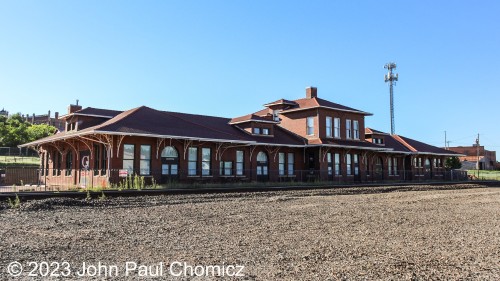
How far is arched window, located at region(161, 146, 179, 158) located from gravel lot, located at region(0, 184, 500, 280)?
1128 centimetres

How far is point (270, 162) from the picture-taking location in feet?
106

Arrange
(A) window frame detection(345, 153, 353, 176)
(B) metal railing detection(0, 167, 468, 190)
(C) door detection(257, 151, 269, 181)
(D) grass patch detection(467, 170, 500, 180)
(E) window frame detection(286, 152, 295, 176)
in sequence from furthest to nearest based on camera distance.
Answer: (D) grass patch detection(467, 170, 500, 180) → (A) window frame detection(345, 153, 353, 176) → (E) window frame detection(286, 152, 295, 176) → (C) door detection(257, 151, 269, 181) → (B) metal railing detection(0, 167, 468, 190)

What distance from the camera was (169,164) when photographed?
2639 centimetres

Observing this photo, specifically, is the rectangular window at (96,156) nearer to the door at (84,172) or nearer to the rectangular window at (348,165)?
the door at (84,172)

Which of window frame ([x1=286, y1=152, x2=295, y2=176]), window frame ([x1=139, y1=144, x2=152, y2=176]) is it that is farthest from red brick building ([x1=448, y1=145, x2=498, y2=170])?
window frame ([x1=139, y1=144, x2=152, y2=176])

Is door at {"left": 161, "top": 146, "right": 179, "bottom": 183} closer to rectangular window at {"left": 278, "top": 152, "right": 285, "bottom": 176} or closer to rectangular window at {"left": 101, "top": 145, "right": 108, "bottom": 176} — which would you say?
rectangular window at {"left": 101, "top": 145, "right": 108, "bottom": 176}

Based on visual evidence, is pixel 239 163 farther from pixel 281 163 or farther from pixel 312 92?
pixel 312 92

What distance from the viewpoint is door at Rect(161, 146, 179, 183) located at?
2603cm

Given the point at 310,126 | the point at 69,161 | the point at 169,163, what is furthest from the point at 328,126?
the point at 69,161

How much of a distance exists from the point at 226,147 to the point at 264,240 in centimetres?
2008

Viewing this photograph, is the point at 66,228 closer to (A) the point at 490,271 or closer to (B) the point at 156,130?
(A) the point at 490,271

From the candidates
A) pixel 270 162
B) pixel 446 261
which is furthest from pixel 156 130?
pixel 446 261

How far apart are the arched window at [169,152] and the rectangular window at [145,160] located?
93 centimetres

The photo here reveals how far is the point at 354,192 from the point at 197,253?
724 inches
